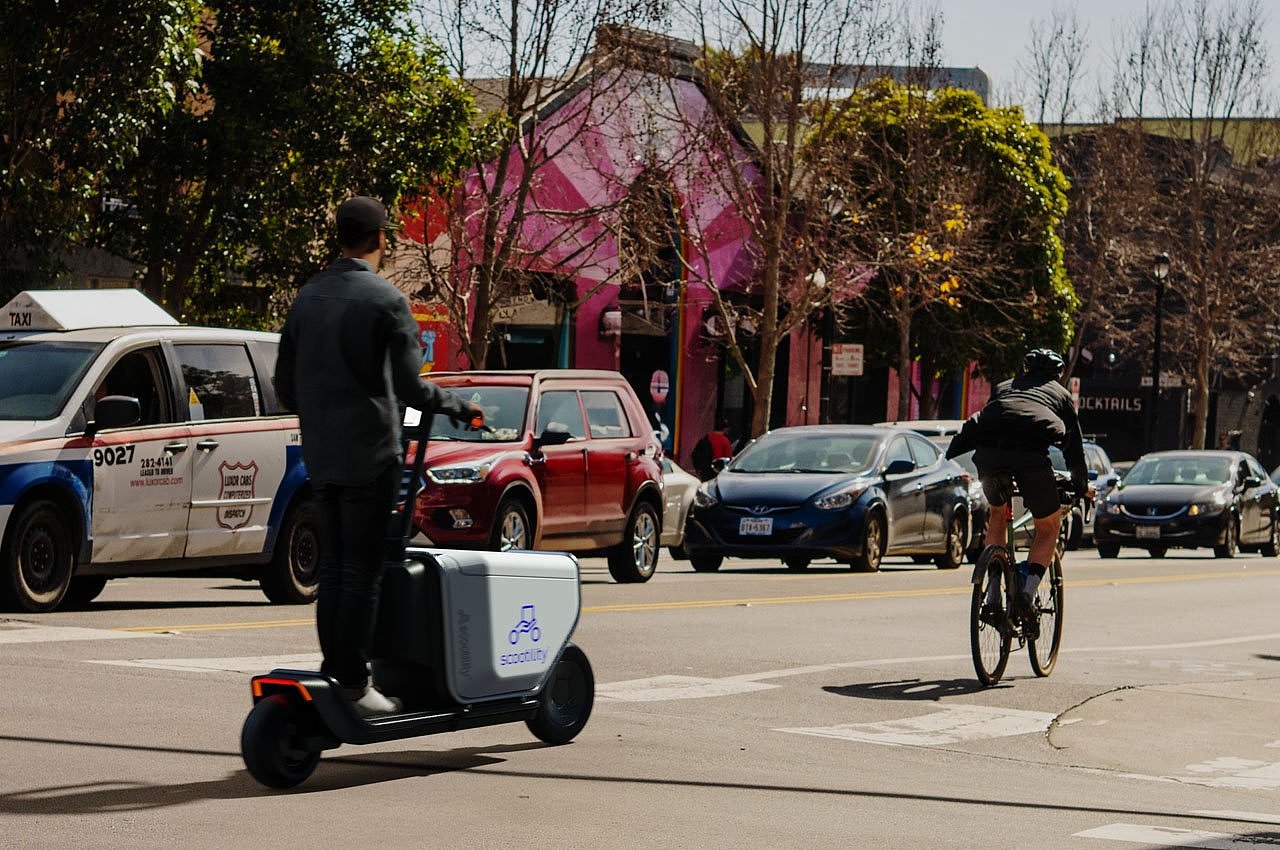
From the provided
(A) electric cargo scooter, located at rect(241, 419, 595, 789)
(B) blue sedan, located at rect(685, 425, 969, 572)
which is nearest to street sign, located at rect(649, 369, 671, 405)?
(B) blue sedan, located at rect(685, 425, 969, 572)

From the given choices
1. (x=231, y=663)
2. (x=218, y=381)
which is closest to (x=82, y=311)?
(x=218, y=381)

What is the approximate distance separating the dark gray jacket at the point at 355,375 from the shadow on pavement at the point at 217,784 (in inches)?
43.4

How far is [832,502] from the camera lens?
22.4 meters

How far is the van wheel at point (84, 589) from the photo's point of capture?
14.8 m

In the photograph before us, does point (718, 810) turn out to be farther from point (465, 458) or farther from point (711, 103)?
point (711, 103)

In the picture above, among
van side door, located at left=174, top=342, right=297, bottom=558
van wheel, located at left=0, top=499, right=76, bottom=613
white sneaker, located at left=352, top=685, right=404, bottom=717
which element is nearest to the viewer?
white sneaker, located at left=352, top=685, right=404, bottom=717

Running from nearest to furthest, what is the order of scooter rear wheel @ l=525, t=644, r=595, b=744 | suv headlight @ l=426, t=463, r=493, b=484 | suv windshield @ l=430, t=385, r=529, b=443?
1. scooter rear wheel @ l=525, t=644, r=595, b=744
2. suv headlight @ l=426, t=463, r=493, b=484
3. suv windshield @ l=430, t=385, r=529, b=443

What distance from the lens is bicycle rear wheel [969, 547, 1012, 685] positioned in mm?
11781

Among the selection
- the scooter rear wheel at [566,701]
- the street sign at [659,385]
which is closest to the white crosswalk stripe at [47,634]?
the scooter rear wheel at [566,701]

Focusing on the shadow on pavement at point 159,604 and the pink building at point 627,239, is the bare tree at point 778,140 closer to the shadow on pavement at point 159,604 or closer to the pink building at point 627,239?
the pink building at point 627,239

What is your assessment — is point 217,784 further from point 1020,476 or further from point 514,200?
point 514,200

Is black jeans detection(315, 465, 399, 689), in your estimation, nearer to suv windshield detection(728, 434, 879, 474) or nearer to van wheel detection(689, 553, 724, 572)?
van wheel detection(689, 553, 724, 572)

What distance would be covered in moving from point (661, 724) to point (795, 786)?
163cm

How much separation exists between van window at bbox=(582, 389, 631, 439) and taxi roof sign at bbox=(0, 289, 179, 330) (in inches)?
193
